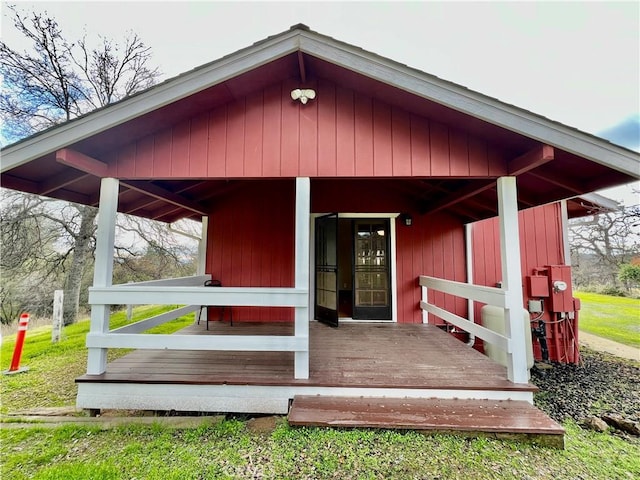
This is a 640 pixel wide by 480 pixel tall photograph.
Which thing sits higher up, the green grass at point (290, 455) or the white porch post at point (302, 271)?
the white porch post at point (302, 271)

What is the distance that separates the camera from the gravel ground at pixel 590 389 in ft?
10.6

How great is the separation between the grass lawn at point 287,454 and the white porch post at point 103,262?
607 mm

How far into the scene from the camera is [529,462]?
6.93 ft

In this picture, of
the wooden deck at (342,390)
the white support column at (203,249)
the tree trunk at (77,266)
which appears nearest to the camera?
the wooden deck at (342,390)

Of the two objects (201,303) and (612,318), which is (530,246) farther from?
(201,303)

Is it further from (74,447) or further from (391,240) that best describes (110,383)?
(391,240)

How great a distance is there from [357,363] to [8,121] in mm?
10706

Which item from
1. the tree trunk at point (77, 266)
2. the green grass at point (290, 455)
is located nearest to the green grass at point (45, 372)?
the green grass at point (290, 455)

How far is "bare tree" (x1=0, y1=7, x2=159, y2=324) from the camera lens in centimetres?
720

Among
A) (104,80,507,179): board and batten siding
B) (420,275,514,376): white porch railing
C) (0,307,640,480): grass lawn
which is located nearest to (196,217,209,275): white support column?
(104,80,507,179): board and batten siding

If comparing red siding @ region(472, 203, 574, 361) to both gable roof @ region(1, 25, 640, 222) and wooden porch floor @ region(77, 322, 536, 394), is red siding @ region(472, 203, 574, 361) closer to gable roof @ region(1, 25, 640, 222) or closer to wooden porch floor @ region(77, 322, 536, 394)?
wooden porch floor @ region(77, 322, 536, 394)

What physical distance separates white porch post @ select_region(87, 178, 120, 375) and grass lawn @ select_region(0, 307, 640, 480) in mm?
607

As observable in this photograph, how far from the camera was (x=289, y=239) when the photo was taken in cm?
552

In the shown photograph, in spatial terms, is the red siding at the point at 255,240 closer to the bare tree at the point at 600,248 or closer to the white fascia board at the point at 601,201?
the white fascia board at the point at 601,201
